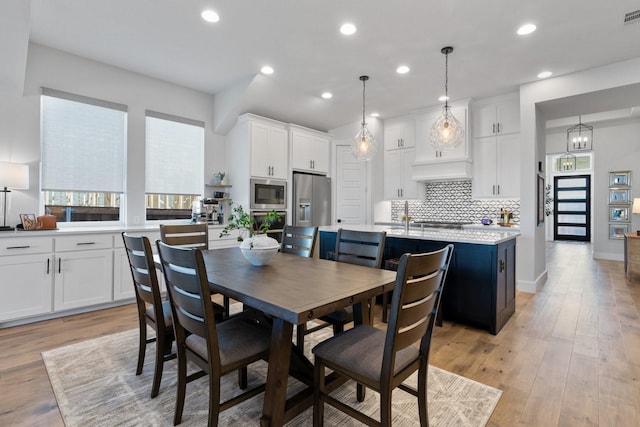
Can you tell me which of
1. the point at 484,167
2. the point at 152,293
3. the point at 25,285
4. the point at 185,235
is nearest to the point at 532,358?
the point at 152,293

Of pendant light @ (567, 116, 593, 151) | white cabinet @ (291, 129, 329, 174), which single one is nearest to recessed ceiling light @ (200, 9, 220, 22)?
white cabinet @ (291, 129, 329, 174)

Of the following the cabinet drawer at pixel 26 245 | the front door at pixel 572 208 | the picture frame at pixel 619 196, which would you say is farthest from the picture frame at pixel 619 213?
the cabinet drawer at pixel 26 245

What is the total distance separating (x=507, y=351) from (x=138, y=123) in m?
4.81

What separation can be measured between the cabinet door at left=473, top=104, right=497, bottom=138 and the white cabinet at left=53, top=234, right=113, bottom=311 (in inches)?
210

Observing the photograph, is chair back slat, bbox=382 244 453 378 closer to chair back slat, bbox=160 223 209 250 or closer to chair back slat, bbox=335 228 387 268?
chair back slat, bbox=335 228 387 268

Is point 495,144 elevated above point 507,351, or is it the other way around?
point 495,144

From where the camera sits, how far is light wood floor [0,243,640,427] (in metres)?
1.80

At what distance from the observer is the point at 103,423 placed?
66.7 inches

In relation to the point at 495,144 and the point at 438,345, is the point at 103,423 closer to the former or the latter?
the point at 438,345

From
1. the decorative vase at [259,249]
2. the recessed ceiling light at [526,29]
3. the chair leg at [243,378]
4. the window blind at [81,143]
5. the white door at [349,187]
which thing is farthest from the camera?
the white door at [349,187]

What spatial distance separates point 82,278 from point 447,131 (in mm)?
4129

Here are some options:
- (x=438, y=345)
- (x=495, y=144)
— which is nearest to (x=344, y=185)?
(x=495, y=144)

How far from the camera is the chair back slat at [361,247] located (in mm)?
2291

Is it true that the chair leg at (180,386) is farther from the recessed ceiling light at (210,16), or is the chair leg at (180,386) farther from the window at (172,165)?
the window at (172,165)
